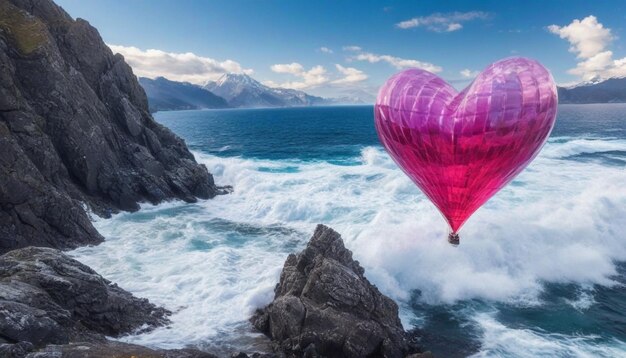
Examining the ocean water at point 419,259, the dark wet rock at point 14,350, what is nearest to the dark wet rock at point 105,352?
the dark wet rock at point 14,350

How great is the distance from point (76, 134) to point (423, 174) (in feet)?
92.3

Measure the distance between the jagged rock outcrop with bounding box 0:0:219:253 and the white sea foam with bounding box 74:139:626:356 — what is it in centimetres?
238

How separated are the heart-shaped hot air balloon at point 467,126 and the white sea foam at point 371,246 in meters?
8.06

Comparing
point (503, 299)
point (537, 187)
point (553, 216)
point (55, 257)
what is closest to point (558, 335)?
point (503, 299)

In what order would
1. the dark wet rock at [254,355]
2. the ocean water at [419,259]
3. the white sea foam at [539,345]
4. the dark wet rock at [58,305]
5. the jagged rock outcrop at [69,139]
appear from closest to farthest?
1. the dark wet rock at [58,305]
2. the dark wet rock at [254,355]
3. the white sea foam at [539,345]
4. the ocean water at [419,259]
5. the jagged rock outcrop at [69,139]

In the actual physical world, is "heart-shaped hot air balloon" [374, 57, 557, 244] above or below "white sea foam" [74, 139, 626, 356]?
above

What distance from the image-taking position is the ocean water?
18.8m

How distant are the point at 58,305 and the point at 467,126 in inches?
571

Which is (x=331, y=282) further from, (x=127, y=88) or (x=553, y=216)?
(x=127, y=88)

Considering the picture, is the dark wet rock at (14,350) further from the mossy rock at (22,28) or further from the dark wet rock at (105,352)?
the mossy rock at (22,28)

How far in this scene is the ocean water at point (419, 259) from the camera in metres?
18.8

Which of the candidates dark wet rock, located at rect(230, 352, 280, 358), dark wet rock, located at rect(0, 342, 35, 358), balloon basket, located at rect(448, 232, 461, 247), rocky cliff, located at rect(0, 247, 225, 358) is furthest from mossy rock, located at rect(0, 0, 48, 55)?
balloon basket, located at rect(448, 232, 461, 247)

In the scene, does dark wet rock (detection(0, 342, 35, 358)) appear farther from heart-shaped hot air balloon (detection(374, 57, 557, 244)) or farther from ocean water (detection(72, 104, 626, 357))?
heart-shaped hot air balloon (detection(374, 57, 557, 244))

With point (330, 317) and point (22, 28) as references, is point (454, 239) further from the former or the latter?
point (22, 28)
